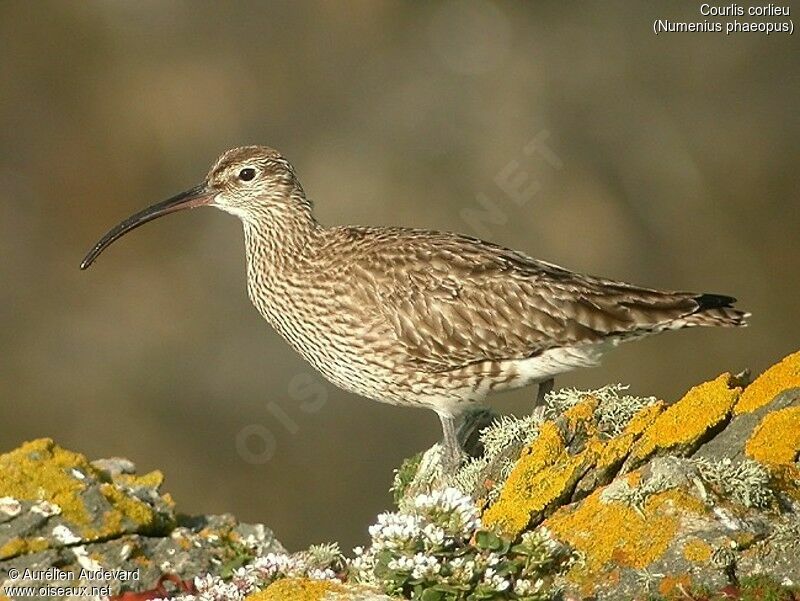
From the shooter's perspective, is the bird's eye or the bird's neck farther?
the bird's eye

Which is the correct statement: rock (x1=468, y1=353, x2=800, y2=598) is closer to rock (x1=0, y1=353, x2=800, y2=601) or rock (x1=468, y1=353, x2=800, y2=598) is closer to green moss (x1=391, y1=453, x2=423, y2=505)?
rock (x1=0, y1=353, x2=800, y2=601)

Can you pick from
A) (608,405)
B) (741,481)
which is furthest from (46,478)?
(741,481)

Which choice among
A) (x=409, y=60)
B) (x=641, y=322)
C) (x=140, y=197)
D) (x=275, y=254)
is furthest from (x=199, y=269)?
(x=641, y=322)

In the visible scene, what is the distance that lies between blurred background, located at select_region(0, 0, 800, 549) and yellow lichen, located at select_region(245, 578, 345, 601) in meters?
11.0

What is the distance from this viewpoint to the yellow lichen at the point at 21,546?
998cm

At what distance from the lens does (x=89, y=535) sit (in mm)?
10172

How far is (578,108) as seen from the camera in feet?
80.5

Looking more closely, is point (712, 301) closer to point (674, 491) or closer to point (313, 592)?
point (674, 491)

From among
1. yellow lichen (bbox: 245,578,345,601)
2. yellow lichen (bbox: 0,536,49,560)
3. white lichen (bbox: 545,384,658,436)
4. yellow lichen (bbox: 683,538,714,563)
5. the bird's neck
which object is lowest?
yellow lichen (bbox: 683,538,714,563)

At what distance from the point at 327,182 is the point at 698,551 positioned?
15.4 m

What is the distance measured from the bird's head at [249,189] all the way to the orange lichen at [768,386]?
14.7 feet

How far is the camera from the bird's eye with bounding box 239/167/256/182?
1296 cm

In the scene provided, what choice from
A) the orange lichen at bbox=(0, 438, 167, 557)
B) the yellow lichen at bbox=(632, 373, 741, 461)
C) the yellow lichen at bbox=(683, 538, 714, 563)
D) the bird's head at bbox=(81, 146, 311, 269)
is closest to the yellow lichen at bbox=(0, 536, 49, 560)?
the orange lichen at bbox=(0, 438, 167, 557)

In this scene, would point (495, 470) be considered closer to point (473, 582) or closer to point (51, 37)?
point (473, 582)
